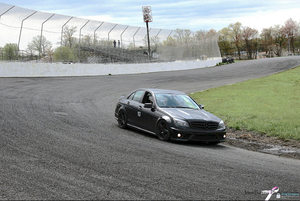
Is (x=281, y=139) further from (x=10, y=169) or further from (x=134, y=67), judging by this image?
(x=134, y=67)

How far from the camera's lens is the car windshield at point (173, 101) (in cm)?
998

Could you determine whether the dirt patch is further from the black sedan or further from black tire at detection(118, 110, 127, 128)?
black tire at detection(118, 110, 127, 128)

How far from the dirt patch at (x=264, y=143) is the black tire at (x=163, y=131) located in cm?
186

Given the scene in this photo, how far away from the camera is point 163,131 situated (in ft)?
29.8

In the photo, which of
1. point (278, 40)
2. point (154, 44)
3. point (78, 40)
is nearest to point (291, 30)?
point (278, 40)

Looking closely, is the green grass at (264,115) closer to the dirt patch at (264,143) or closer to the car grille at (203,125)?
the dirt patch at (264,143)

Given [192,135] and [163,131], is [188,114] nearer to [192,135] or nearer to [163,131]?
[192,135]

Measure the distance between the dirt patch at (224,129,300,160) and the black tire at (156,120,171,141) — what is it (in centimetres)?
186

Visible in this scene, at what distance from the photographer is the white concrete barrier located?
27.7 metres

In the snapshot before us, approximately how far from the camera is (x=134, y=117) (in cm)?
1038

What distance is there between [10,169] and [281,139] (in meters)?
7.07

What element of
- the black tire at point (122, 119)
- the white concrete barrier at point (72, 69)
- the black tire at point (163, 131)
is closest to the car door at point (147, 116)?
the black tire at point (163, 131)

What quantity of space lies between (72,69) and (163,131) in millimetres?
23933

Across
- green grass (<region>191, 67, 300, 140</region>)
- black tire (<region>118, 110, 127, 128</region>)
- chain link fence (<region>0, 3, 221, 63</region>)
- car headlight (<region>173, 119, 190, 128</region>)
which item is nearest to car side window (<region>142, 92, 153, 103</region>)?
black tire (<region>118, 110, 127, 128</region>)
